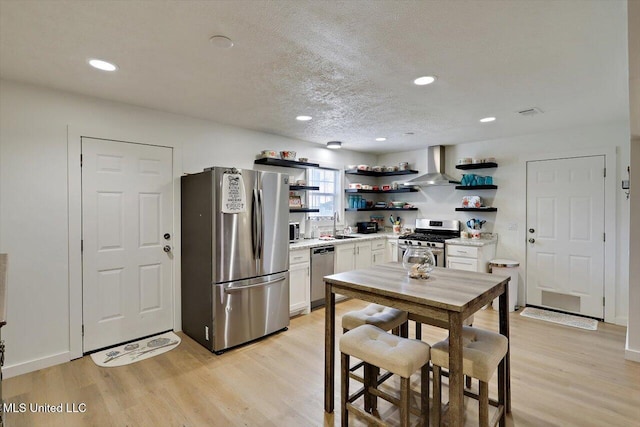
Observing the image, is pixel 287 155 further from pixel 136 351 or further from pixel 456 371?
pixel 456 371

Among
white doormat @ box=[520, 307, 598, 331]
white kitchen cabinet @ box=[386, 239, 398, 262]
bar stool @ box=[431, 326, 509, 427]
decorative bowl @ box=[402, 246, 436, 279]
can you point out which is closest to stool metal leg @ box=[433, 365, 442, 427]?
bar stool @ box=[431, 326, 509, 427]

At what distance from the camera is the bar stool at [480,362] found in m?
1.67

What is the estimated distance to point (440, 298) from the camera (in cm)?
173

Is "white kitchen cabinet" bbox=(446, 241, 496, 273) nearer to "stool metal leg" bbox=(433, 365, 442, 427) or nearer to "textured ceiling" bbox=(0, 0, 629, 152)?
"textured ceiling" bbox=(0, 0, 629, 152)

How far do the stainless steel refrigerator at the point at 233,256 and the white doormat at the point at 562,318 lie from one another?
124 inches

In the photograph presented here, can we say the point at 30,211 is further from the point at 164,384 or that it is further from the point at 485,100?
the point at 485,100

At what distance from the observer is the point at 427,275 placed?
7.06 feet

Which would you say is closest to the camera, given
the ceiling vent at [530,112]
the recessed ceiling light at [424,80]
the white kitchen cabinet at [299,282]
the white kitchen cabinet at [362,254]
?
the recessed ceiling light at [424,80]

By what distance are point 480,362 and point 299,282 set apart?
8.52 ft

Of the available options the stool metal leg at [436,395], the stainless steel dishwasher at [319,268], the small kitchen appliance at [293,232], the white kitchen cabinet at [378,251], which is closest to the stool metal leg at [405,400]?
the stool metal leg at [436,395]

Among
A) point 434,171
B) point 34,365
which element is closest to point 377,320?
point 34,365

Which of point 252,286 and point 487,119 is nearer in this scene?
point 252,286

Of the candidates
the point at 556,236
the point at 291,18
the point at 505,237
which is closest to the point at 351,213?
the point at 505,237

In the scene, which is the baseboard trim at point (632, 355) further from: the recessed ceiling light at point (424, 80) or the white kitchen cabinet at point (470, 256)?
the recessed ceiling light at point (424, 80)
